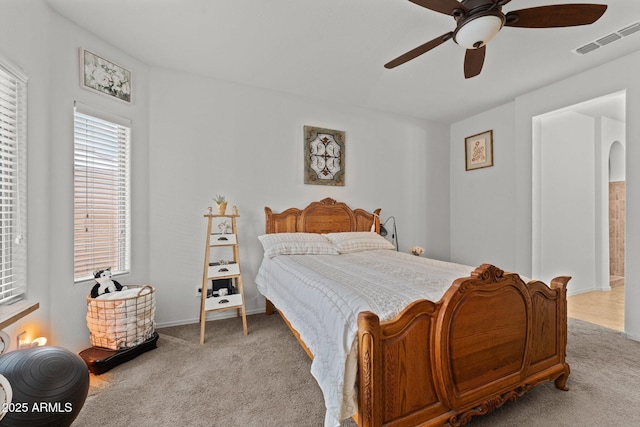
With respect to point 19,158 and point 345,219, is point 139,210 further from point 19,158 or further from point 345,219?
point 345,219

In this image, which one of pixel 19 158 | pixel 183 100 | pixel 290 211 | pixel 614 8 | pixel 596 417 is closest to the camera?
pixel 596 417

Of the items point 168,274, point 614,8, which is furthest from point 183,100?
point 614,8

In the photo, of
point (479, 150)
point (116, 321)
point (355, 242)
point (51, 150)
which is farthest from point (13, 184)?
point (479, 150)

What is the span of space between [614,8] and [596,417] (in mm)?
2710

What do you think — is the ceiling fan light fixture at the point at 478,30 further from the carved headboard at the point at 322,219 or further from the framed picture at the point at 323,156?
the carved headboard at the point at 322,219

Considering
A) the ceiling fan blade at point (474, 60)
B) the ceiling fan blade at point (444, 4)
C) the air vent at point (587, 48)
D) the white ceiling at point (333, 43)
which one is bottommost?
the ceiling fan blade at point (474, 60)

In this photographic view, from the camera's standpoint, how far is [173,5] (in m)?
2.06

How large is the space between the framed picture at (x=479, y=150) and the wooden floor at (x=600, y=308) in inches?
81.8

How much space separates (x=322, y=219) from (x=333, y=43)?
1.95 m

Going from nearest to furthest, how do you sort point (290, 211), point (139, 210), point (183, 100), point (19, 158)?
point (19, 158), point (139, 210), point (183, 100), point (290, 211)

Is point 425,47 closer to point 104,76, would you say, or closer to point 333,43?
point 333,43

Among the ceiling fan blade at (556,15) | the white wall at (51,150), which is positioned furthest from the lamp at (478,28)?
the white wall at (51,150)

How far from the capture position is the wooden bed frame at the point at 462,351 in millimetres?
1244

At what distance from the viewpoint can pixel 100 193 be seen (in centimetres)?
251
